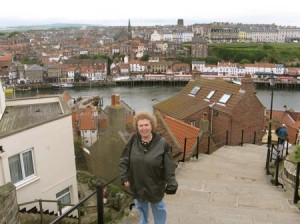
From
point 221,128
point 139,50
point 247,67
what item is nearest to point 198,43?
point 139,50

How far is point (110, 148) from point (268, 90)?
81.1m

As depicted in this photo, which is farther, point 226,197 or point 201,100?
point 201,100

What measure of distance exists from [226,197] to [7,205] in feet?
13.3

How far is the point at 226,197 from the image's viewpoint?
664cm

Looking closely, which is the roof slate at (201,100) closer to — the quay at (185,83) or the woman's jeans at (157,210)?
the woman's jeans at (157,210)

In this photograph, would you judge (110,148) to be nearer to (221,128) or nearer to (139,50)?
(221,128)

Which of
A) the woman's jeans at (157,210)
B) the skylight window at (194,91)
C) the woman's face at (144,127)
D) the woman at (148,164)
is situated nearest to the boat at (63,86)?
the skylight window at (194,91)

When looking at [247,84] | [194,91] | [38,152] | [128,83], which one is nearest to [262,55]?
[128,83]

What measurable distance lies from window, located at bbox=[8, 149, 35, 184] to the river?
170ft

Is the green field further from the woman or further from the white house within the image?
the woman

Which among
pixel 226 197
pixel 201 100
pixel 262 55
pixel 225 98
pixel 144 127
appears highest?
pixel 144 127

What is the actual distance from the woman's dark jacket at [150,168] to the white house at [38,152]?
15.7ft

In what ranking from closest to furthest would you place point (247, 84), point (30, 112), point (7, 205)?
point (7, 205) < point (30, 112) < point (247, 84)

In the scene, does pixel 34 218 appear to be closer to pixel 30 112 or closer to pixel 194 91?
pixel 30 112
